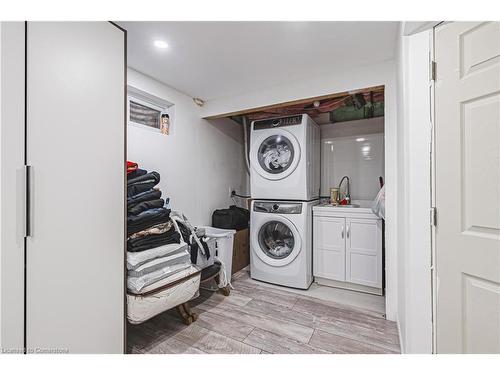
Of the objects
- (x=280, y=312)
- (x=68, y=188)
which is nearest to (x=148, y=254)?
(x=68, y=188)

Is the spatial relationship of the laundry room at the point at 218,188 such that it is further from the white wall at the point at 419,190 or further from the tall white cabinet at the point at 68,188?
the white wall at the point at 419,190

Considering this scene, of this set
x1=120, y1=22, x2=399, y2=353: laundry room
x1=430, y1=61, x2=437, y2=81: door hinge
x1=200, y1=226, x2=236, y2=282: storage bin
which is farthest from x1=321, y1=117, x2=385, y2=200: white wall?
x1=430, y1=61, x2=437, y2=81: door hinge

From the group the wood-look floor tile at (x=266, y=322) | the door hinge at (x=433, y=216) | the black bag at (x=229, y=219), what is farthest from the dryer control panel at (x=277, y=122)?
the wood-look floor tile at (x=266, y=322)

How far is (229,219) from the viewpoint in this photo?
291cm

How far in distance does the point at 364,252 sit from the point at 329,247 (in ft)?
1.13

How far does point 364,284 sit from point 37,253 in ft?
8.61

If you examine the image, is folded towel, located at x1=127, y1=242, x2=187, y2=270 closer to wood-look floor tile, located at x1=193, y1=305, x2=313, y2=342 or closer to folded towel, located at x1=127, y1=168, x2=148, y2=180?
folded towel, located at x1=127, y1=168, x2=148, y2=180

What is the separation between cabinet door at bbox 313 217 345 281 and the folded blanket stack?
1441mm

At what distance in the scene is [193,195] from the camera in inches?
111

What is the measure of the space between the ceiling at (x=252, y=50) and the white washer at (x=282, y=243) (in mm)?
1331

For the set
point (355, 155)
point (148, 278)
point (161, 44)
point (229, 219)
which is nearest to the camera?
point (148, 278)

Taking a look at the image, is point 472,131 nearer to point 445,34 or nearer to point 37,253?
point 445,34

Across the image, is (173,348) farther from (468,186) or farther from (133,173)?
(468,186)

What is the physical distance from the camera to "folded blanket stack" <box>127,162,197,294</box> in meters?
1.52
